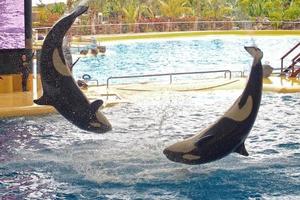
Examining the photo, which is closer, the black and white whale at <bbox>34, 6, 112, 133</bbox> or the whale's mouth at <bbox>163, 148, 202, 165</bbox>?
the whale's mouth at <bbox>163, 148, 202, 165</bbox>

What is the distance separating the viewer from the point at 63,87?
546cm

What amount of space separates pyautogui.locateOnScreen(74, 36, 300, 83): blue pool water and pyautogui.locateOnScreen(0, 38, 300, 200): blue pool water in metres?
5.37

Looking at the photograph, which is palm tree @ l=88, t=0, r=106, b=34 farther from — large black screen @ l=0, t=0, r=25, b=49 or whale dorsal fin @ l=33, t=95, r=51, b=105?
whale dorsal fin @ l=33, t=95, r=51, b=105

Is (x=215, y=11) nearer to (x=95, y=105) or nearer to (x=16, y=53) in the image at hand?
(x=16, y=53)

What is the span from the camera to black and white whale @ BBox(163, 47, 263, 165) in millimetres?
5023

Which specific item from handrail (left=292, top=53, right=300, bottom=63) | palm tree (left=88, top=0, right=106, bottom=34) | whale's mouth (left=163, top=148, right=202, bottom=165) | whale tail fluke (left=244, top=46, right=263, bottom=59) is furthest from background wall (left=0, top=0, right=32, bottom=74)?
palm tree (left=88, top=0, right=106, bottom=34)

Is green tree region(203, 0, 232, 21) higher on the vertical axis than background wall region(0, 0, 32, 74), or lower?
higher

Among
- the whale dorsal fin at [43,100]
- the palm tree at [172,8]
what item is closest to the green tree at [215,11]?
the palm tree at [172,8]

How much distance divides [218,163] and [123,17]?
2097 cm

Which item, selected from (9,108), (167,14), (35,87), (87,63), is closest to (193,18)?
(167,14)

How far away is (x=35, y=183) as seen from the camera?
6102 millimetres

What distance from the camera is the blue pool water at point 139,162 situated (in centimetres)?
583

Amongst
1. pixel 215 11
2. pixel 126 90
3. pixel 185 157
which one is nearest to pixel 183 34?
pixel 215 11

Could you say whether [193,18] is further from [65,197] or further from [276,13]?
[65,197]
